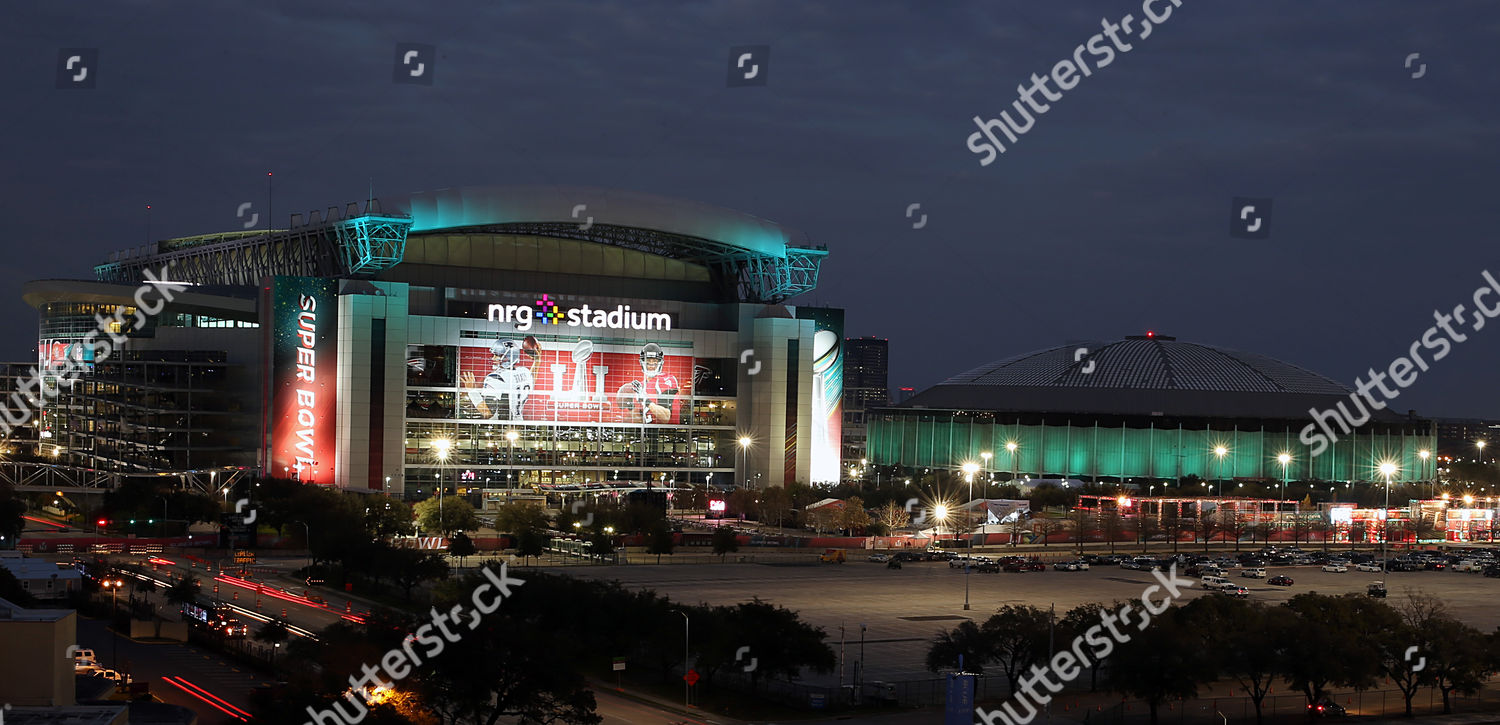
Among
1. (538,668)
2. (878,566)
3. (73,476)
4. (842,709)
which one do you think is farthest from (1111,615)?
(73,476)

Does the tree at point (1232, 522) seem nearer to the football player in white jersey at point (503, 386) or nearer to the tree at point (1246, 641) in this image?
the football player in white jersey at point (503, 386)

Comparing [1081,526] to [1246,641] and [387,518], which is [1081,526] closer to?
[387,518]

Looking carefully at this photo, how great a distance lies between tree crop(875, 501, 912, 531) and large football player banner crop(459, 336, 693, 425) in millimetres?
25384

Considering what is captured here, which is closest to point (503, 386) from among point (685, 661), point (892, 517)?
point (892, 517)

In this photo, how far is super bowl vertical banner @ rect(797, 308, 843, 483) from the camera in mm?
120938

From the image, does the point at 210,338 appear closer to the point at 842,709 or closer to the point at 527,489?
the point at 527,489

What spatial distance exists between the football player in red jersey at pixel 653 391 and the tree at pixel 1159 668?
7952 cm

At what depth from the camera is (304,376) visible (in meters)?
106

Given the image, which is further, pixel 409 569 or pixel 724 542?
pixel 724 542

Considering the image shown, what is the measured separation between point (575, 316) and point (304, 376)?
20.6 metres

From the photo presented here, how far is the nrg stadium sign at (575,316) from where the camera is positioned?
11275 centimetres

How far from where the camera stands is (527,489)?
112 m

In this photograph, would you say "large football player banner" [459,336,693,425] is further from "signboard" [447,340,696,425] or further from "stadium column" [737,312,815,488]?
"stadium column" [737,312,815,488]

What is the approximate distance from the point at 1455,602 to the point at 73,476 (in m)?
92.6
